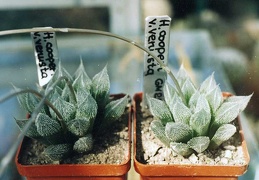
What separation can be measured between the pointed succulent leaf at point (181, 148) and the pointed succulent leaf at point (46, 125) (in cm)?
23

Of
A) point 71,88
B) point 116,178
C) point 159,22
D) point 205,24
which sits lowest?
point 205,24

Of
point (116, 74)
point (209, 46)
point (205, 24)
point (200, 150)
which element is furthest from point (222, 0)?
point (200, 150)

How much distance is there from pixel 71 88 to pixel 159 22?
0.73 ft

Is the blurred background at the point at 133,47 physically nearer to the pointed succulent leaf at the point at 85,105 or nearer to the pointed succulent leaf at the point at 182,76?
the pointed succulent leaf at the point at 85,105

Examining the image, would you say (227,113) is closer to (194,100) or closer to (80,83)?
(194,100)

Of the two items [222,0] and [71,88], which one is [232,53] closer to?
[222,0]

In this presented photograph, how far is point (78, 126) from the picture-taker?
2.72 ft

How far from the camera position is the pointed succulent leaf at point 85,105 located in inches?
33.0

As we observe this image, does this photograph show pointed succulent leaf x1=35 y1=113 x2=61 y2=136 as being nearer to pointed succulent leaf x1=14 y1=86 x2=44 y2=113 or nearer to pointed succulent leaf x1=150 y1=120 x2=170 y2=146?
pointed succulent leaf x1=14 y1=86 x2=44 y2=113

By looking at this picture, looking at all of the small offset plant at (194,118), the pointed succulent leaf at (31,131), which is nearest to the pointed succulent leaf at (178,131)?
the small offset plant at (194,118)

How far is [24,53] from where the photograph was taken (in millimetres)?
A: 1393

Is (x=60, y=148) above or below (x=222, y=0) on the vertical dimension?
above

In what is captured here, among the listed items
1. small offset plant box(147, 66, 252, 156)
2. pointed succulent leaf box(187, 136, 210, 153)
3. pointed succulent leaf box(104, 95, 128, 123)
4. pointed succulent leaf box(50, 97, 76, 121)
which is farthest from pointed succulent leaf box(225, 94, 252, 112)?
pointed succulent leaf box(50, 97, 76, 121)

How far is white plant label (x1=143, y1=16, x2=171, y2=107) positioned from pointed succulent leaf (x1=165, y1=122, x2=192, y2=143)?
17 cm
